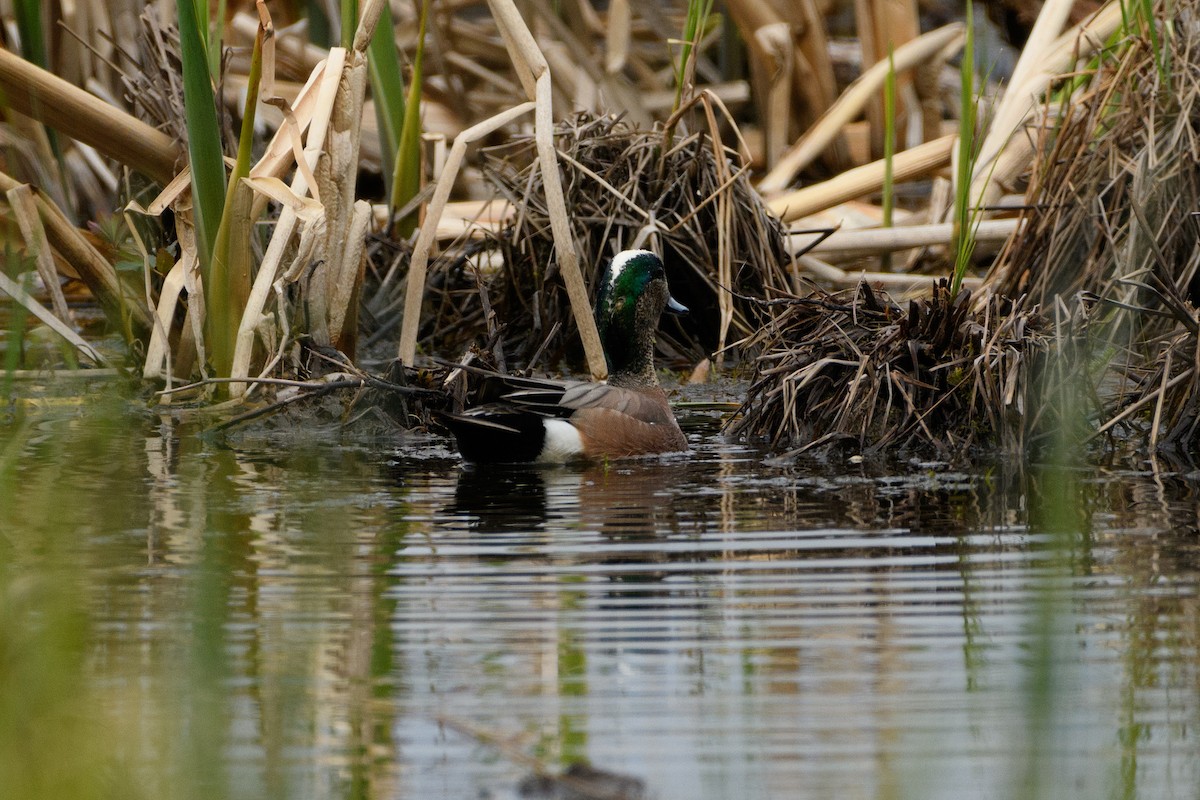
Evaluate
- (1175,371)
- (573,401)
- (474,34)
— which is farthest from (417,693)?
(474,34)

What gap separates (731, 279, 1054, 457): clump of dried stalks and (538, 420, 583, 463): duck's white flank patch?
2.21ft

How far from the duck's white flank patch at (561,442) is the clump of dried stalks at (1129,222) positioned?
1604mm

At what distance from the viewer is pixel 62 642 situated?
2.54 m

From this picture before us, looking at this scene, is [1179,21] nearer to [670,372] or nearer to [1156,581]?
[670,372]

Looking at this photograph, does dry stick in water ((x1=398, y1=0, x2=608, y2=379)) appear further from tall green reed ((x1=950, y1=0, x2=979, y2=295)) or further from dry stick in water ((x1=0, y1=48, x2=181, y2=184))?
tall green reed ((x1=950, y1=0, x2=979, y2=295))

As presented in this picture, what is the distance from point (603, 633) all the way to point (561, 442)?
2.47 meters

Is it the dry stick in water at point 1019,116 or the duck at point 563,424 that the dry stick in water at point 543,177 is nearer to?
the duck at point 563,424

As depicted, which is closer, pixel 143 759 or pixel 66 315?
pixel 143 759

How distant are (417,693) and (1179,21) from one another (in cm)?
476

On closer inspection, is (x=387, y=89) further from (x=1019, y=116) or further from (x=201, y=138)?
(x=1019, y=116)

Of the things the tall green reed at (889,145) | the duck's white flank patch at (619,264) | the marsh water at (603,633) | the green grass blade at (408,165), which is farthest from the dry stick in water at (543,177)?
the tall green reed at (889,145)

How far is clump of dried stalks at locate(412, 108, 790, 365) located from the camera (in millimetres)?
7602

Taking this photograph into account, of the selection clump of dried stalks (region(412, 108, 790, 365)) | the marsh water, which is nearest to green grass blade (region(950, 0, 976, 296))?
the marsh water

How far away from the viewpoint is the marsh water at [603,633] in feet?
8.06
